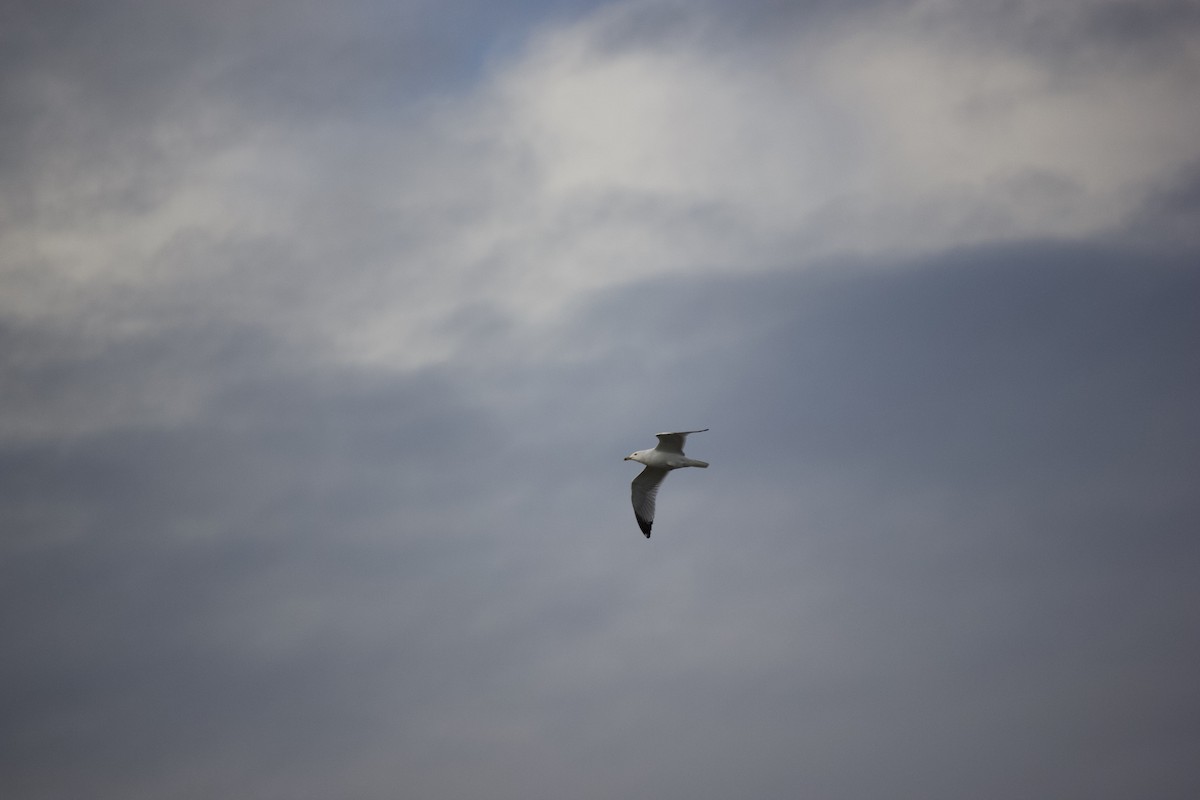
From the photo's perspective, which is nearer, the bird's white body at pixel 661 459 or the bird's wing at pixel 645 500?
the bird's white body at pixel 661 459

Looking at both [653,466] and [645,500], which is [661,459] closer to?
[653,466]

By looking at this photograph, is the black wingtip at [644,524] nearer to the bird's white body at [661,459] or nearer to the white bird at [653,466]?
the white bird at [653,466]

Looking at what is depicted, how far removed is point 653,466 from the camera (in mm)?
47906

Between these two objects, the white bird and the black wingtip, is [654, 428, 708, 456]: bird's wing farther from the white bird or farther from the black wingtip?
the black wingtip

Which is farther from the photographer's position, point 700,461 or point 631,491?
point 631,491

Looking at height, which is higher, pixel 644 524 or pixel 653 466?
pixel 653 466

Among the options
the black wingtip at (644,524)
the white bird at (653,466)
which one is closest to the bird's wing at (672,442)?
the white bird at (653,466)

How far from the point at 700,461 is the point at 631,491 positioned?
232 inches

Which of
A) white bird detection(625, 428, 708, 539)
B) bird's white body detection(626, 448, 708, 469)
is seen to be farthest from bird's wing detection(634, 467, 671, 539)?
bird's white body detection(626, 448, 708, 469)

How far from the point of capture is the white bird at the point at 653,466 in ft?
152

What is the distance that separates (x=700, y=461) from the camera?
45.0 m

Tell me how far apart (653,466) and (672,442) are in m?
1.88

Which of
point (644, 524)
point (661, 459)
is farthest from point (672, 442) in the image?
point (644, 524)

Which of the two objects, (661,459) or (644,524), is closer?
(661,459)
